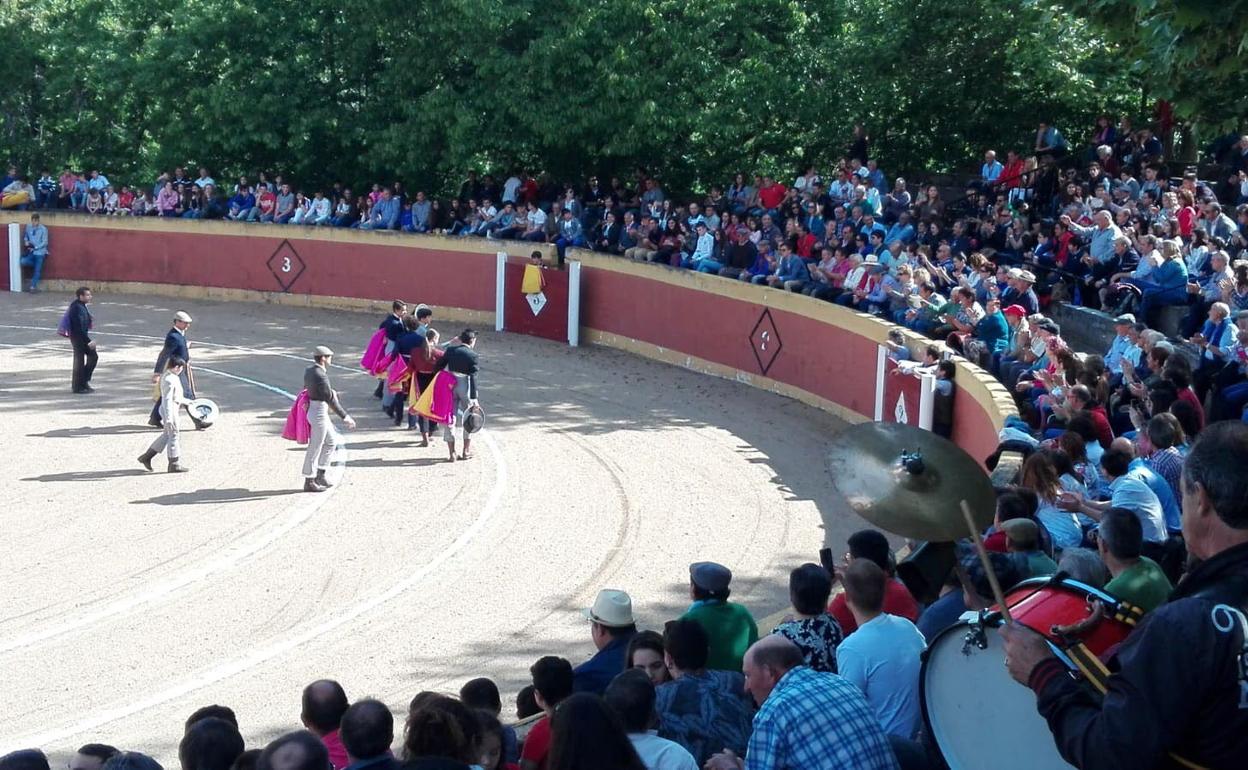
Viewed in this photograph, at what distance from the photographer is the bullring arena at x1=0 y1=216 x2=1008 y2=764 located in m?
11.9

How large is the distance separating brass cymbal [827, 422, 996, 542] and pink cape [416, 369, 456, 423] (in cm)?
1316

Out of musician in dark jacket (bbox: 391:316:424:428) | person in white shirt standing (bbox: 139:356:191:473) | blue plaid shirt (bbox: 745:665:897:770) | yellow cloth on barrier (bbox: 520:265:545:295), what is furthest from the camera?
yellow cloth on barrier (bbox: 520:265:545:295)

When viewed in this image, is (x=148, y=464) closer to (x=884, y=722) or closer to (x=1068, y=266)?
(x=1068, y=266)

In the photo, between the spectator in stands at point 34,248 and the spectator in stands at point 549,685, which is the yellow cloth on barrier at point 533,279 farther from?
the spectator in stands at point 549,685

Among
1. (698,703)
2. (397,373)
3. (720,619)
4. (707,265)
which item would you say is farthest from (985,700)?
(707,265)

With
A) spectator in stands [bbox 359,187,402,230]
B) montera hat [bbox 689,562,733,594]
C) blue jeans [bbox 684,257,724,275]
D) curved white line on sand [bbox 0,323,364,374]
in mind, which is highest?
spectator in stands [bbox 359,187,402,230]

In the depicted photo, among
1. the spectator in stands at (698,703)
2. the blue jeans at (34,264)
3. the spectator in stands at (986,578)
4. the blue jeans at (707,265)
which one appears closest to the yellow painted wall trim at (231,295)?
the blue jeans at (34,264)

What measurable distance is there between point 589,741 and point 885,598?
307 cm

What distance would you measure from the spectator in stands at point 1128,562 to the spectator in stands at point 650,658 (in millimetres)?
1981

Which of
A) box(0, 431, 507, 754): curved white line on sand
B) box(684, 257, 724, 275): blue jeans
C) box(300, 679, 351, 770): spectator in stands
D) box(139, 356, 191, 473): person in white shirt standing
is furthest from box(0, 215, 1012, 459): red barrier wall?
box(300, 679, 351, 770): spectator in stands

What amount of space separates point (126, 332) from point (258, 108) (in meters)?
7.18

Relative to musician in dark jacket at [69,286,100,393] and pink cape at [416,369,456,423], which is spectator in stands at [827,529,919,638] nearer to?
pink cape at [416,369,456,423]

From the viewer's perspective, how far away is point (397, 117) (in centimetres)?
3344

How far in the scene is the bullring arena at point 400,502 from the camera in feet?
38.9
